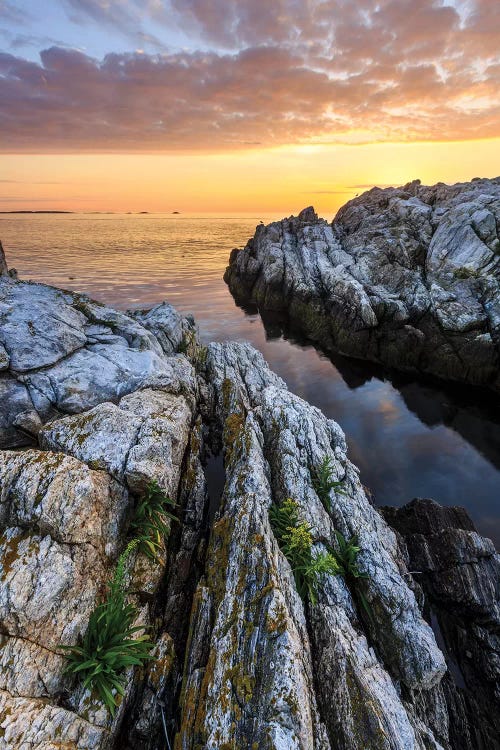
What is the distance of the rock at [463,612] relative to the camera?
1099cm

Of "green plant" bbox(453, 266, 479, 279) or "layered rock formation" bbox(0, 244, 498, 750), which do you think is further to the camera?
"green plant" bbox(453, 266, 479, 279)

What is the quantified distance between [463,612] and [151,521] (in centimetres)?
1186

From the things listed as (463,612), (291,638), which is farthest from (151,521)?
(463,612)

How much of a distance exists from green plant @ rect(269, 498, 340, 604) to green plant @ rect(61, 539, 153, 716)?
4.37m

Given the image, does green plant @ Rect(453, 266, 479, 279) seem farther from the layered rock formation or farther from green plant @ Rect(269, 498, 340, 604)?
green plant @ Rect(269, 498, 340, 604)

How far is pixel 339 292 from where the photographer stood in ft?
136

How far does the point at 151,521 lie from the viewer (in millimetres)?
11211

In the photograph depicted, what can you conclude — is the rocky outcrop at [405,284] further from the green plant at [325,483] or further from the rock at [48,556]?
the rock at [48,556]

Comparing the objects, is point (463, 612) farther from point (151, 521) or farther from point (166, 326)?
point (166, 326)

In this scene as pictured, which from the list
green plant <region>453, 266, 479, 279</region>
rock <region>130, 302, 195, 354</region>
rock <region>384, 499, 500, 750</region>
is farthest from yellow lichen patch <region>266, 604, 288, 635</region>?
green plant <region>453, 266, 479, 279</region>

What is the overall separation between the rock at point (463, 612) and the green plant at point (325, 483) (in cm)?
397

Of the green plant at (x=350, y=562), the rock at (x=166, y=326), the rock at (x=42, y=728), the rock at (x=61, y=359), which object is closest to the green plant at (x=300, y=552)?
the green plant at (x=350, y=562)

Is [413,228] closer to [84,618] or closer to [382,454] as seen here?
[382,454]

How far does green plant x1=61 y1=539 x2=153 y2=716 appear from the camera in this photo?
26.0 ft
